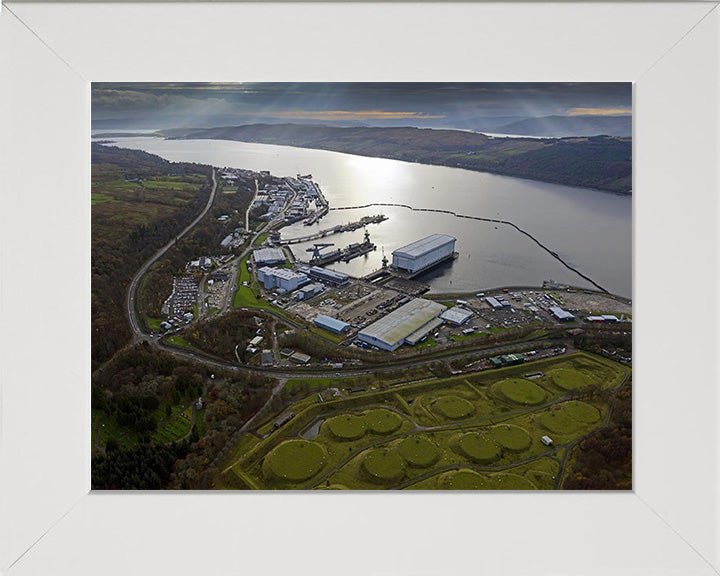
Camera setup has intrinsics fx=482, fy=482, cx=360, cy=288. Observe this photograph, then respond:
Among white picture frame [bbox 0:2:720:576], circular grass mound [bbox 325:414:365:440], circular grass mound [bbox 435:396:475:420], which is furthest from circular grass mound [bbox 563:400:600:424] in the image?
white picture frame [bbox 0:2:720:576]

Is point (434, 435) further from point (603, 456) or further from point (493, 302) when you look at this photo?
→ point (493, 302)

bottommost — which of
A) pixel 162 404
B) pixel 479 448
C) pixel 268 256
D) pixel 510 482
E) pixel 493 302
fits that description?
pixel 510 482

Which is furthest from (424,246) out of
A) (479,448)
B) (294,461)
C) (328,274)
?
(294,461)

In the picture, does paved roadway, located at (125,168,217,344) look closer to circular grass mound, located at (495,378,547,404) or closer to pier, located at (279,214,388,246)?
pier, located at (279,214,388,246)
